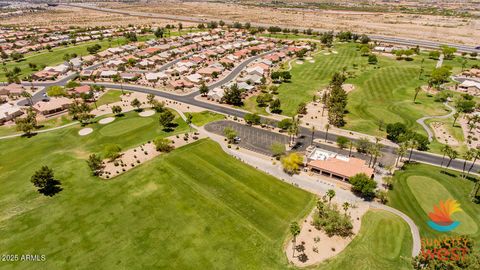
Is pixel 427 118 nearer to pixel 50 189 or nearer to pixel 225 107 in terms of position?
pixel 225 107

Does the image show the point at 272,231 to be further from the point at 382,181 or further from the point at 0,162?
the point at 0,162

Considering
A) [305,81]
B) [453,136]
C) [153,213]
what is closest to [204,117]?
[153,213]

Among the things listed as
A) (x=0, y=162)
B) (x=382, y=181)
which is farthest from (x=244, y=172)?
(x=0, y=162)

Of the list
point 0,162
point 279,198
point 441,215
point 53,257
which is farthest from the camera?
point 0,162

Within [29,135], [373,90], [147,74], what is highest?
[147,74]

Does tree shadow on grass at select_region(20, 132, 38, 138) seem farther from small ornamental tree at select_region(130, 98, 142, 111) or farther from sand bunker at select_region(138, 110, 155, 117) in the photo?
sand bunker at select_region(138, 110, 155, 117)
